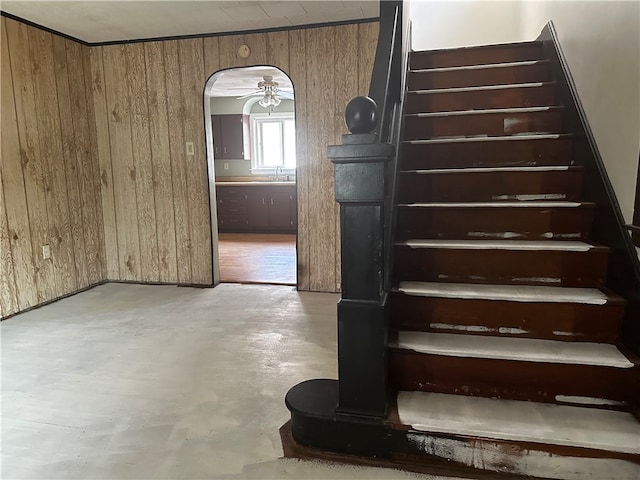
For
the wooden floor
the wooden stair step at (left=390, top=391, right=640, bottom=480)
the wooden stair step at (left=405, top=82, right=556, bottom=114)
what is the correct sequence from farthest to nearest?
1. the wooden floor
2. the wooden stair step at (left=405, top=82, right=556, bottom=114)
3. the wooden stair step at (left=390, top=391, right=640, bottom=480)

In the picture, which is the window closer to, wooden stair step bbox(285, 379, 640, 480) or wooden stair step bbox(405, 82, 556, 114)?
wooden stair step bbox(405, 82, 556, 114)

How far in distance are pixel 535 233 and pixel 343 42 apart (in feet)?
7.75

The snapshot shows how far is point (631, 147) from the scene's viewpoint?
180 centimetres

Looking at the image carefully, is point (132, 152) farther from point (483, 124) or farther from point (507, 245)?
point (507, 245)

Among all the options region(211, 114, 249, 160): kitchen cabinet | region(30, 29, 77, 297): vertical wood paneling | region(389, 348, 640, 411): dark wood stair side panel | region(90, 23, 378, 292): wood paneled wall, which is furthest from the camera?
region(211, 114, 249, 160): kitchen cabinet

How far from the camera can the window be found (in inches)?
316

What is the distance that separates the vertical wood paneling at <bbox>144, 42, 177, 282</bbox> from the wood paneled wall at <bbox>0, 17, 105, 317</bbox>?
61 centimetres

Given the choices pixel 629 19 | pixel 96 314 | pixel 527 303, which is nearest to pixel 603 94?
pixel 629 19

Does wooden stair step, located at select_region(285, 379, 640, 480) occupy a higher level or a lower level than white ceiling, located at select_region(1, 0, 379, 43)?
lower

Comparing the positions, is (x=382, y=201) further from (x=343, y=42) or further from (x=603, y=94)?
(x=343, y=42)

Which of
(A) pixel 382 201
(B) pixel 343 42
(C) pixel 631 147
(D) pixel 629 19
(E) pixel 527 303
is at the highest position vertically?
(B) pixel 343 42

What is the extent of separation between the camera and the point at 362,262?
1.55 metres

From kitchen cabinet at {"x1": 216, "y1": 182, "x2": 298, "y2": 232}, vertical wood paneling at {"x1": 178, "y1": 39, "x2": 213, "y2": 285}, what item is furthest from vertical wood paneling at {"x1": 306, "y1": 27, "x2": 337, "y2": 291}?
kitchen cabinet at {"x1": 216, "y1": 182, "x2": 298, "y2": 232}

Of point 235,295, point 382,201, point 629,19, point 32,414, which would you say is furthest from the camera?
point 235,295
